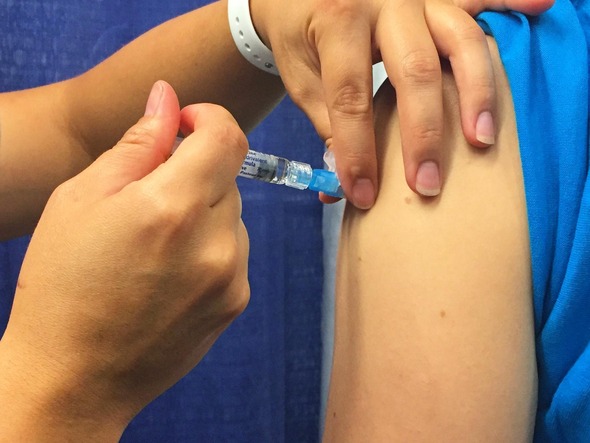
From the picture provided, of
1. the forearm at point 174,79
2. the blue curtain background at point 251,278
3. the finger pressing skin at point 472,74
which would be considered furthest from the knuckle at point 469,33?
the blue curtain background at point 251,278

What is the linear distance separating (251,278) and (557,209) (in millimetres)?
875

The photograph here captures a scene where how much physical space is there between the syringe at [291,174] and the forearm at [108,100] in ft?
1.07

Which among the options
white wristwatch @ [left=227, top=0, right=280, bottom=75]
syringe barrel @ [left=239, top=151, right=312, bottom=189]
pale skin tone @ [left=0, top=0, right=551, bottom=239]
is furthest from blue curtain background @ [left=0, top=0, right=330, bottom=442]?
syringe barrel @ [left=239, top=151, right=312, bottom=189]

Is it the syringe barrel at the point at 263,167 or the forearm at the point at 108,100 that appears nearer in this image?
the syringe barrel at the point at 263,167

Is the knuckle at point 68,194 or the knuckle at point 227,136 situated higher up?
the knuckle at point 227,136

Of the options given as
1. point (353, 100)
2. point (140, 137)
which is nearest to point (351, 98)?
point (353, 100)

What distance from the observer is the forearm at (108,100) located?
3.19ft

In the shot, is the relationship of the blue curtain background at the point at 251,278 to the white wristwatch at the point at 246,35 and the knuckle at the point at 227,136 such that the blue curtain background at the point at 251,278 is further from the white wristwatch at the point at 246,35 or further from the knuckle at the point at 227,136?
the knuckle at the point at 227,136

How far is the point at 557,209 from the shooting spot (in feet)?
1.91

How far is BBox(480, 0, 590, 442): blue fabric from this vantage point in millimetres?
556

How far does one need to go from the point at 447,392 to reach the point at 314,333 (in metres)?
0.94

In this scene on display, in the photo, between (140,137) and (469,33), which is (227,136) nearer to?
(140,137)

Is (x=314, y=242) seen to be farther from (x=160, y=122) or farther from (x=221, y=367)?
(x=160, y=122)

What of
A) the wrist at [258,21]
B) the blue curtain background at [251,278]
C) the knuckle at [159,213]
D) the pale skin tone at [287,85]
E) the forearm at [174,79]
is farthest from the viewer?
the blue curtain background at [251,278]
